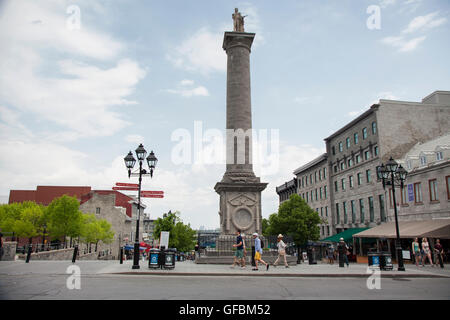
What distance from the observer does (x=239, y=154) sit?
76.0 ft

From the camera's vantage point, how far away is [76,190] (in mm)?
71688

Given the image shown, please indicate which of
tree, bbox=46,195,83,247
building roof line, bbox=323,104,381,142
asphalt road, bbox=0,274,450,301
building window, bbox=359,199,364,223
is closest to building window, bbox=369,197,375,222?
building window, bbox=359,199,364,223

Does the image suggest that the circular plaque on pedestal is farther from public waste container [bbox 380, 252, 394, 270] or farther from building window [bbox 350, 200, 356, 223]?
building window [bbox 350, 200, 356, 223]

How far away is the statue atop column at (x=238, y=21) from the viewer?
1011 inches

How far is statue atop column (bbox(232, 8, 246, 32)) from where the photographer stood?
2567 centimetres

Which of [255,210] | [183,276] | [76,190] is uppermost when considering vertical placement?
[76,190]

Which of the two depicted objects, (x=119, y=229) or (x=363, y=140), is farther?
(x=119, y=229)

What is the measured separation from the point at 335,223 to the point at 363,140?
14.7m

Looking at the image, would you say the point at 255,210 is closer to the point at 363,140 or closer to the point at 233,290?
the point at 233,290

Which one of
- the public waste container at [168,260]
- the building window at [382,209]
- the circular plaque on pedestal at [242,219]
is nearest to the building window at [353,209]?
the building window at [382,209]

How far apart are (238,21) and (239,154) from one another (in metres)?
10.3
